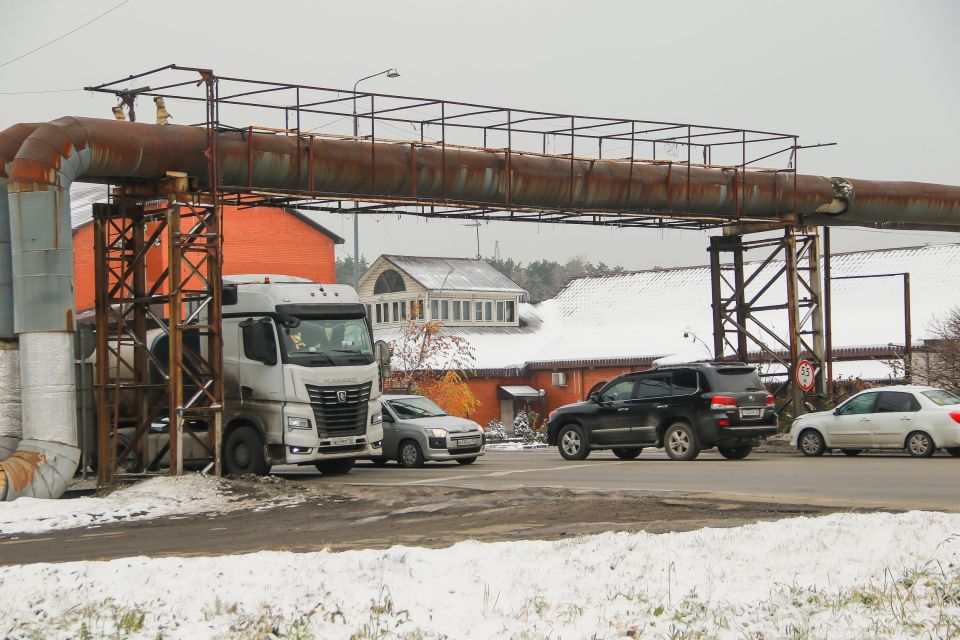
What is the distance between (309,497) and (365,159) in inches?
313

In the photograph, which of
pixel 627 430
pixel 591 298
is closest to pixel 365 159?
pixel 627 430

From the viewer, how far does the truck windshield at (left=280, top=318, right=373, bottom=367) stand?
21484mm

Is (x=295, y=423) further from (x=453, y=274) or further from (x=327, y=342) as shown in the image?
(x=453, y=274)

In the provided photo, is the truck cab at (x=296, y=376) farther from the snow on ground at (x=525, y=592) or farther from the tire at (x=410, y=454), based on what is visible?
the snow on ground at (x=525, y=592)

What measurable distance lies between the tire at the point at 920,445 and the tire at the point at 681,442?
4281 mm

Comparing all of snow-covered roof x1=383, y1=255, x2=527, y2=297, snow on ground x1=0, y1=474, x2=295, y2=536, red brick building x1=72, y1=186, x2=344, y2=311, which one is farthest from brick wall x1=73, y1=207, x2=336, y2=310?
snow on ground x1=0, y1=474, x2=295, y2=536

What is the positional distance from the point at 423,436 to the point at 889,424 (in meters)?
9.62

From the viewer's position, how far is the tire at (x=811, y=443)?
26062 millimetres

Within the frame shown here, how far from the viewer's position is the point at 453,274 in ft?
222

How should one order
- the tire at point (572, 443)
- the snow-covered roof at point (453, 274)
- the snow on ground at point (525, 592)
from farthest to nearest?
the snow-covered roof at point (453, 274)
the tire at point (572, 443)
the snow on ground at point (525, 592)

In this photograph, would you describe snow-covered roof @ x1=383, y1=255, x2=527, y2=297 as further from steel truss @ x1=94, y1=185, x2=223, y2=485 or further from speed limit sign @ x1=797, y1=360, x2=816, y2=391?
steel truss @ x1=94, y1=185, x2=223, y2=485

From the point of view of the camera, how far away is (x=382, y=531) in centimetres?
1383

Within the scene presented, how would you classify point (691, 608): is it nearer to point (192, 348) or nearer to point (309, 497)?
point (309, 497)

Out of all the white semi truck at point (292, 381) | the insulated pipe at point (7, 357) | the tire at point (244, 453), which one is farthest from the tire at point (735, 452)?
the insulated pipe at point (7, 357)
